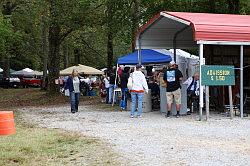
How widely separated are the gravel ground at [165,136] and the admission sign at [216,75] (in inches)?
45.2

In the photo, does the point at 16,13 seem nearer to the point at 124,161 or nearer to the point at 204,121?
the point at 204,121

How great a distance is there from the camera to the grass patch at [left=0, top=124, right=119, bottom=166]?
9.00 m

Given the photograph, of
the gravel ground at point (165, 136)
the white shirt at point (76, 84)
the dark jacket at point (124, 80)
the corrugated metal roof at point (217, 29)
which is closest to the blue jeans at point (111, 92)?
the dark jacket at point (124, 80)

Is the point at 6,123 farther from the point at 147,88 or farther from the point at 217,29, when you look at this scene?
the point at 217,29

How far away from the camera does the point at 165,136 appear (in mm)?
11750

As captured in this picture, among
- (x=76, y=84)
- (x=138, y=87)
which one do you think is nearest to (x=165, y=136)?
(x=138, y=87)

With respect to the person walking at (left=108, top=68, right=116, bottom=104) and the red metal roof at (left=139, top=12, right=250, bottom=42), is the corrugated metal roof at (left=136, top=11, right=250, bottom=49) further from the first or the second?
the person walking at (left=108, top=68, right=116, bottom=104)

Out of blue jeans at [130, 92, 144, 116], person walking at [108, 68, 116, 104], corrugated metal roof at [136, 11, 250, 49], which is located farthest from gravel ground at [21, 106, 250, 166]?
person walking at [108, 68, 116, 104]

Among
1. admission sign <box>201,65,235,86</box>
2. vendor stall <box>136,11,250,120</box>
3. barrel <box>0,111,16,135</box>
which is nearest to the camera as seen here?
barrel <box>0,111,16,135</box>

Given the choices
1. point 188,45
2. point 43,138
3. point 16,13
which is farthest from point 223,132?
point 16,13

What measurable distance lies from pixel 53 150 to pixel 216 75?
7267mm

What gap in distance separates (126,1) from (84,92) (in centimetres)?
781

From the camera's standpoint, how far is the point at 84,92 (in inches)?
1276

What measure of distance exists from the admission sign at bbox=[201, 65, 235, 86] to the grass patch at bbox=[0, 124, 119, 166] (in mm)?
5114
